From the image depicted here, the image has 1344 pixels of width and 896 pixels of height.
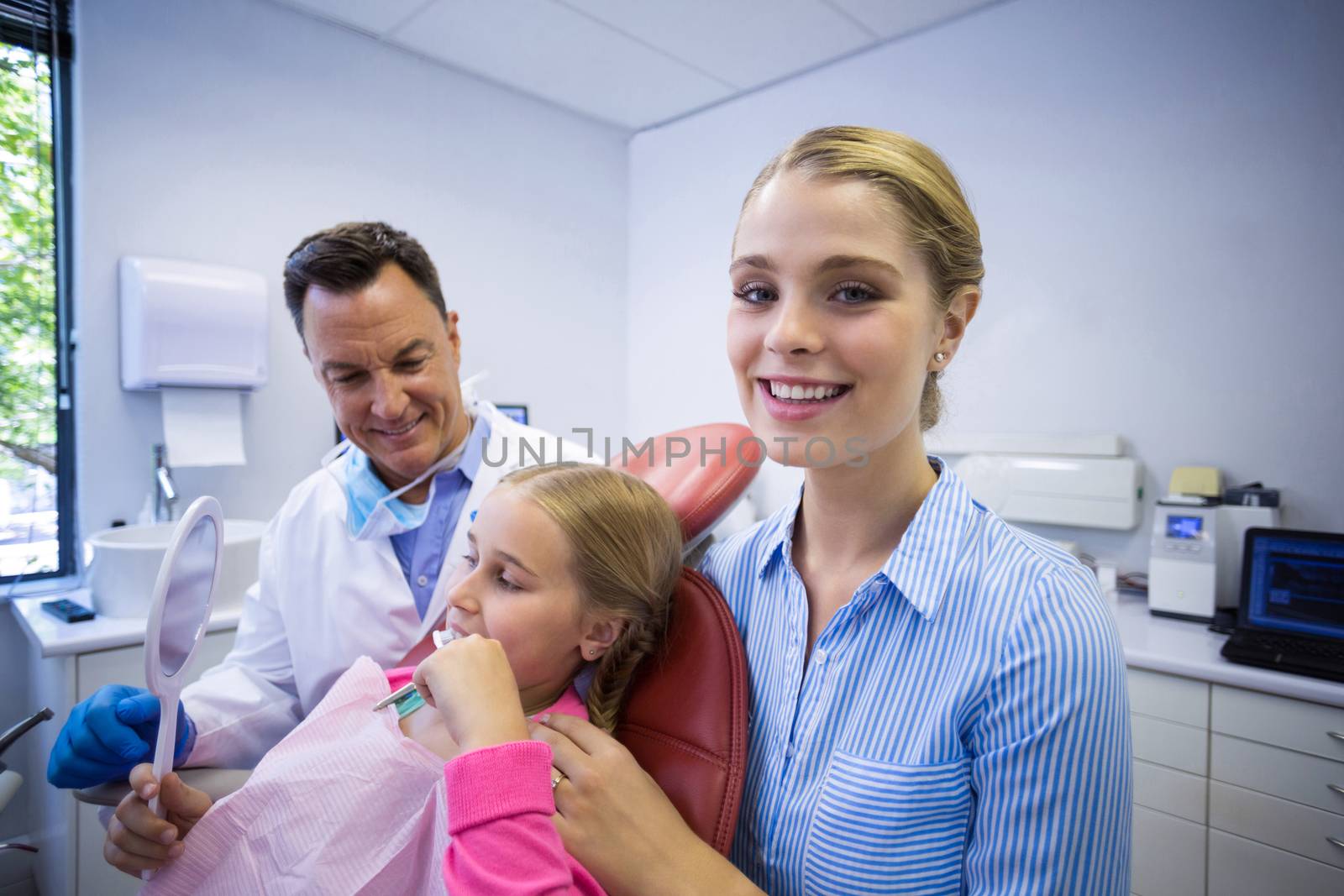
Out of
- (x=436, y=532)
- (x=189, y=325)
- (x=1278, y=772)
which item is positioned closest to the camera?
(x=436, y=532)

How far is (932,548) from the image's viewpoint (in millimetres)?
869

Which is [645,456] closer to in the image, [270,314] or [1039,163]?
[270,314]

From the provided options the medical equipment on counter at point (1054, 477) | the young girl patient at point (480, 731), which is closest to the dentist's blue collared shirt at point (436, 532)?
the young girl patient at point (480, 731)

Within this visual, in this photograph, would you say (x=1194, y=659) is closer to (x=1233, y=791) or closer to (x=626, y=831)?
(x=1233, y=791)

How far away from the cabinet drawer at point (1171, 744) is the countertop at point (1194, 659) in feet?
0.48

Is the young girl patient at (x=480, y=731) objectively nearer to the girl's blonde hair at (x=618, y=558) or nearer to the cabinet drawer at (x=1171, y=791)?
the girl's blonde hair at (x=618, y=558)

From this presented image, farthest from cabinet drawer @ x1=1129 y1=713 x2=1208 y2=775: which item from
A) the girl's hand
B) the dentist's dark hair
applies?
the dentist's dark hair

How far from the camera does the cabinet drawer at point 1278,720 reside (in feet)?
5.56

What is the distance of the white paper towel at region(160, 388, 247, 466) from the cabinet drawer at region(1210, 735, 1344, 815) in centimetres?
302

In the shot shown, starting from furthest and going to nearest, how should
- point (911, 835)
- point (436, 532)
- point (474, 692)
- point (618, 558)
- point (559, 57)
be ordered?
point (559, 57), point (436, 532), point (618, 558), point (474, 692), point (911, 835)

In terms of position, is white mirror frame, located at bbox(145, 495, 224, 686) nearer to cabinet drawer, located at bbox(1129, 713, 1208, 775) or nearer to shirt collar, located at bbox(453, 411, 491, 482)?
shirt collar, located at bbox(453, 411, 491, 482)

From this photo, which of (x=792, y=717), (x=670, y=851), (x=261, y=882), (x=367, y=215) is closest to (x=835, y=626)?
(x=792, y=717)

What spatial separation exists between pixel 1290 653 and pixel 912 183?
1.79m

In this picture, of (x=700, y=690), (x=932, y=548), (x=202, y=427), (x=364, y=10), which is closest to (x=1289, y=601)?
(x=932, y=548)
